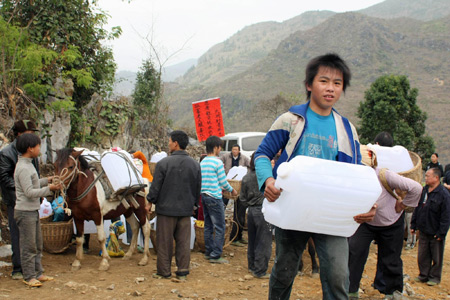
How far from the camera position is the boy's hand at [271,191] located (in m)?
2.48

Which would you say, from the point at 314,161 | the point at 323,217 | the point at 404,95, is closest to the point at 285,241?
the point at 323,217

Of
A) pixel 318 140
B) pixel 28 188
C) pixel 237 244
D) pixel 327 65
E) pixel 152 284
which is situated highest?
pixel 327 65

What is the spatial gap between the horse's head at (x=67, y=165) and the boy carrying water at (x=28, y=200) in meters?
0.49

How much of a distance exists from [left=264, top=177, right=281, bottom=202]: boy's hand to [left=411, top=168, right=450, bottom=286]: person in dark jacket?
475 centimetres

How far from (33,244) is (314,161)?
145 inches

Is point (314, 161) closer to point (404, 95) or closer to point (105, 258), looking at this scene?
point (105, 258)

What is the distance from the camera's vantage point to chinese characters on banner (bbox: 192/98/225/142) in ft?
43.1

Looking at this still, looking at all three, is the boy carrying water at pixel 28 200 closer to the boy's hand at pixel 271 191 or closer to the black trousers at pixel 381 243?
the boy's hand at pixel 271 191

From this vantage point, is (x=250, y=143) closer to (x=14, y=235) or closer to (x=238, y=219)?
(x=238, y=219)

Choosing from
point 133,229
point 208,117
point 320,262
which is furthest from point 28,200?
point 208,117

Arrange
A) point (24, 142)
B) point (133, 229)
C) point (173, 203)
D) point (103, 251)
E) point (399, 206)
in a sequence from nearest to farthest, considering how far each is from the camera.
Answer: point (399, 206) → point (24, 142) → point (173, 203) → point (103, 251) → point (133, 229)

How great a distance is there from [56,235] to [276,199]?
4556mm

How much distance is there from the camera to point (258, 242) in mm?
5762

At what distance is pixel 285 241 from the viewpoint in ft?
9.05
